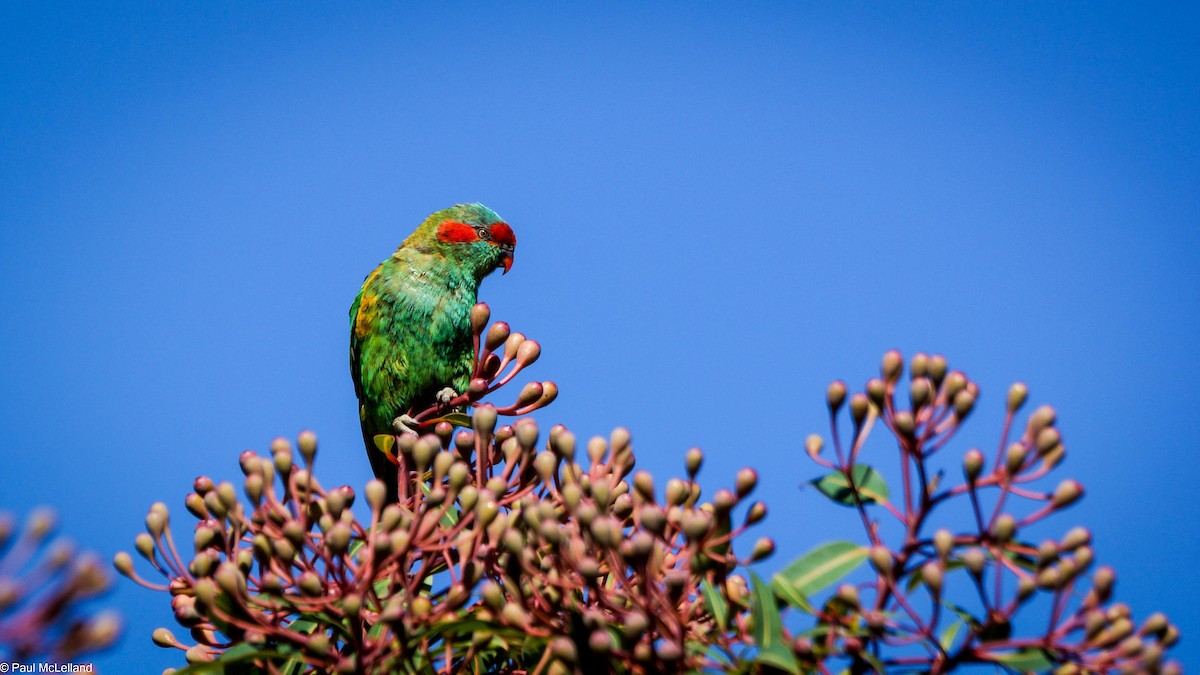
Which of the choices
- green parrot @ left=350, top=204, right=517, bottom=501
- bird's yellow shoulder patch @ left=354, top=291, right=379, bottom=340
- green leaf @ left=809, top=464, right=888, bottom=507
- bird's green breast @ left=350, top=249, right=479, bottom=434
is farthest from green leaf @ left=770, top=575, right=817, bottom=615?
bird's yellow shoulder patch @ left=354, top=291, right=379, bottom=340

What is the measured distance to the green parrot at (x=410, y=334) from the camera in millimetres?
5930

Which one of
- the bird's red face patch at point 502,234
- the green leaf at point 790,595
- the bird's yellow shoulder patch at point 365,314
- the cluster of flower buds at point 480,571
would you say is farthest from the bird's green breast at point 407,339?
the green leaf at point 790,595

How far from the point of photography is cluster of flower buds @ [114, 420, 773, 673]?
2484mm

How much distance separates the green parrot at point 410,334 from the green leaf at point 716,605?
3173 mm

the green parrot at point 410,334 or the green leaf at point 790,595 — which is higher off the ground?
the green parrot at point 410,334

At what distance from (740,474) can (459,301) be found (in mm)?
3749

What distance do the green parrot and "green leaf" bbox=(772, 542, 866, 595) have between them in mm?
3245

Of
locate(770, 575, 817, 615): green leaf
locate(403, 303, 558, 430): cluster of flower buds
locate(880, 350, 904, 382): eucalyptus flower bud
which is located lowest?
locate(770, 575, 817, 615): green leaf

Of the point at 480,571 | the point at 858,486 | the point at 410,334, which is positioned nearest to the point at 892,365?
the point at 858,486

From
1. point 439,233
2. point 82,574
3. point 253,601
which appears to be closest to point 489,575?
point 253,601

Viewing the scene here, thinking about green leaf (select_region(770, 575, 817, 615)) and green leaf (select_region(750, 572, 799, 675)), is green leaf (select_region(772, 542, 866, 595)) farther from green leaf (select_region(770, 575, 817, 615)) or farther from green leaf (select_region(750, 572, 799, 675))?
green leaf (select_region(750, 572, 799, 675))

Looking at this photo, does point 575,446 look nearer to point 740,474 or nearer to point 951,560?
point 740,474

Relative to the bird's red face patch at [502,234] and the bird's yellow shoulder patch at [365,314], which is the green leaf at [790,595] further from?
the bird's red face patch at [502,234]

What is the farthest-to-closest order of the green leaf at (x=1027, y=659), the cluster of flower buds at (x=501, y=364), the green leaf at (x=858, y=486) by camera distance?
1. the cluster of flower buds at (x=501, y=364)
2. the green leaf at (x=858, y=486)
3. the green leaf at (x=1027, y=659)
